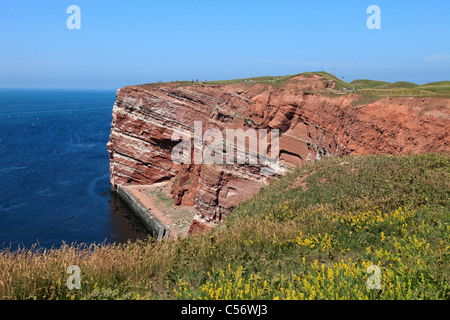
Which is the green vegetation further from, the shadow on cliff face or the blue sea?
the blue sea

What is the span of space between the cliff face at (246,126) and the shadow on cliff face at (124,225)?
420 centimetres

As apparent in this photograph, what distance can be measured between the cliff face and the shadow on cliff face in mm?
4204

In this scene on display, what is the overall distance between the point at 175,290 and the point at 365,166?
1106cm

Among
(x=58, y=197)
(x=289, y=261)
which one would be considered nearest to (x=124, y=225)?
(x=58, y=197)

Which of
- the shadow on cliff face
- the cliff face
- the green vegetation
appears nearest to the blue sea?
the shadow on cliff face

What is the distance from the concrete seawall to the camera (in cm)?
2466

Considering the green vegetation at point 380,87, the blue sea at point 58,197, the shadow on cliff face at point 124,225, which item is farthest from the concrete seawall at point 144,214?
the green vegetation at point 380,87

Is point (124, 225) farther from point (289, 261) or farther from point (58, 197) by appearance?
point (289, 261)

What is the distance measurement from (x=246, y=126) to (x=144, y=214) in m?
12.8

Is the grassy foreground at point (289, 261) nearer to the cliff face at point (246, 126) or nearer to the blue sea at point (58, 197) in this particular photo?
the cliff face at point (246, 126)

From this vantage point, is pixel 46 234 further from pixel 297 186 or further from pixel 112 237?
pixel 297 186

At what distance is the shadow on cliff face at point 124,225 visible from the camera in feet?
85.9
